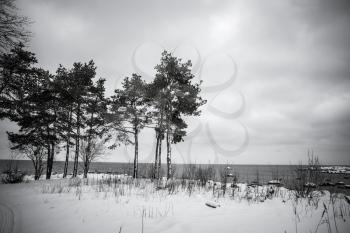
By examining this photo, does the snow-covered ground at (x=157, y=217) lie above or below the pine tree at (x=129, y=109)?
below

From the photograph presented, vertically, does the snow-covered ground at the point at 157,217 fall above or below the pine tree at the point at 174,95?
below

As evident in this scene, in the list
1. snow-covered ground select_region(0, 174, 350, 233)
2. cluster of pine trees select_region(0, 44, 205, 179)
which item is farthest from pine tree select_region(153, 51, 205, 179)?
snow-covered ground select_region(0, 174, 350, 233)

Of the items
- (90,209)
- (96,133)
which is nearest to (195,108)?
(96,133)

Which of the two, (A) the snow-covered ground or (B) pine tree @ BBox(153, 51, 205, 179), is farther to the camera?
(B) pine tree @ BBox(153, 51, 205, 179)

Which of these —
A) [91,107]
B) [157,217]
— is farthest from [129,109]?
[157,217]

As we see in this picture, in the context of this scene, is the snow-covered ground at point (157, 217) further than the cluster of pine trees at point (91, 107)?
No

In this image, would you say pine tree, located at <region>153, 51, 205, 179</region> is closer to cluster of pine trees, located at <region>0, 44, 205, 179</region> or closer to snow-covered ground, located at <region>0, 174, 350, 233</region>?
cluster of pine trees, located at <region>0, 44, 205, 179</region>

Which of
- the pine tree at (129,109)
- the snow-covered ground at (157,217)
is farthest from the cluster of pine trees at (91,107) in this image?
the snow-covered ground at (157,217)

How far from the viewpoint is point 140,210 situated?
5504 millimetres

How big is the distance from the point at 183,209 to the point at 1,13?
8.88 m

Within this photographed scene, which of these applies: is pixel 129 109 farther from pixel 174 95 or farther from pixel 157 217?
pixel 157 217

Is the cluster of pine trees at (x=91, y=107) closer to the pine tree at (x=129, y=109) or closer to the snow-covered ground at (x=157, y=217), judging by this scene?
the pine tree at (x=129, y=109)

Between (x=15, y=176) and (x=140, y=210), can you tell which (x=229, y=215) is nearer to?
(x=140, y=210)

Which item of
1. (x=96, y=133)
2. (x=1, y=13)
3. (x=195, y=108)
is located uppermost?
(x=1, y=13)
